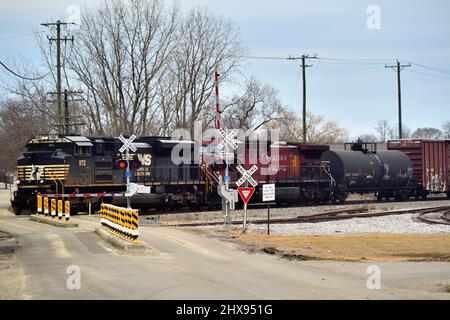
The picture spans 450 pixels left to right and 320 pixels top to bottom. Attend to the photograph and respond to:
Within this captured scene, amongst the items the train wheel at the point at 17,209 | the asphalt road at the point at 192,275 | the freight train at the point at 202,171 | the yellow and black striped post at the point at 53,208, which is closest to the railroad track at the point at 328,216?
the freight train at the point at 202,171

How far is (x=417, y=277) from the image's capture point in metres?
13.9

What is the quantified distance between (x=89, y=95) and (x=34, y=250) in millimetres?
35597

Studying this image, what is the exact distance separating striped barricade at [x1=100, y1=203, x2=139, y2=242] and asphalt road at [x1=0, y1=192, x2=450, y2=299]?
789mm

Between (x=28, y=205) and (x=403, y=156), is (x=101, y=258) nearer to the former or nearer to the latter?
(x=28, y=205)

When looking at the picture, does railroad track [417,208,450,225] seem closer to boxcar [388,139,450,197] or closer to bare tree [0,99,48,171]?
boxcar [388,139,450,197]

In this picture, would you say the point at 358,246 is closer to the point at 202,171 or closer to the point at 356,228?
the point at 356,228

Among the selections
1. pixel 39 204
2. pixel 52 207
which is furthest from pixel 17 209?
pixel 52 207

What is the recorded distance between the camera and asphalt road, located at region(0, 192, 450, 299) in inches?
435

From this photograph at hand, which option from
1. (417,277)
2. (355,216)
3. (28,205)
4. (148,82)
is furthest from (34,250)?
(148,82)

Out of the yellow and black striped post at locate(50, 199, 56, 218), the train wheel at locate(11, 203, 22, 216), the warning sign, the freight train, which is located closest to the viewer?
the warning sign

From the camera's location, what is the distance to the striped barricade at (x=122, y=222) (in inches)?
725

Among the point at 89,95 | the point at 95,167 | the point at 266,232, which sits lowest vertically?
the point at 266,232

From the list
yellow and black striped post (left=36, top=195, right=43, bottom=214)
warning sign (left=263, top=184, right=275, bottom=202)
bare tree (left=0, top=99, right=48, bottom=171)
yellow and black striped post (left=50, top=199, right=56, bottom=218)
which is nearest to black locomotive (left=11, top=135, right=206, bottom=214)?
yellow and black striped post (left=36, top=195, right=43, bottom=214)

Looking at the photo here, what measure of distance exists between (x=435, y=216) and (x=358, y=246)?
15.0 m
